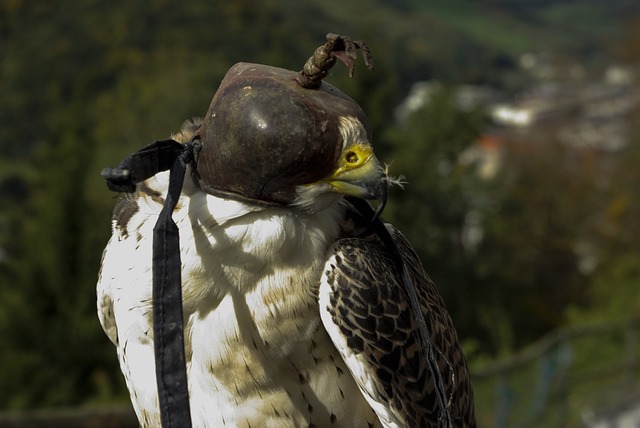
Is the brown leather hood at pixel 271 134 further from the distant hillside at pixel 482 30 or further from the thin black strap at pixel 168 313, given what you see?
the distant hillside at pixel 482 30

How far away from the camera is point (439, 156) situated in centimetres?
2741

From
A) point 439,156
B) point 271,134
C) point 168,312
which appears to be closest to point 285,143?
point 271,134

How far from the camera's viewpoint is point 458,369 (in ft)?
8.94

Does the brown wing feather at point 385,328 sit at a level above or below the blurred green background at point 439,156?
above

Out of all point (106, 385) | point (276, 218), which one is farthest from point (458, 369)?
point (106, 385)

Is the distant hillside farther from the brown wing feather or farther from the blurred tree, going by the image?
the brown wing feather

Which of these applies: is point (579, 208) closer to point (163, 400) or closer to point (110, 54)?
point (110, 54)

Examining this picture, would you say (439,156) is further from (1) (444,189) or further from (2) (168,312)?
(2) (168,312)

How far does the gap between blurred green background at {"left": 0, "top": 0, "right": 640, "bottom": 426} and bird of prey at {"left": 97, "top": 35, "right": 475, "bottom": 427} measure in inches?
41.8

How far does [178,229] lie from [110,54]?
156ft

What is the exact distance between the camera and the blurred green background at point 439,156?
15.2 metres

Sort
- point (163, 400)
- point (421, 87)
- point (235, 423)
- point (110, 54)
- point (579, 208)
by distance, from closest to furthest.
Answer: point (163, 400), point (235, 423), point (421, 87), point (579, 208), point (110, 54)

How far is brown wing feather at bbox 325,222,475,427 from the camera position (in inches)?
88.6

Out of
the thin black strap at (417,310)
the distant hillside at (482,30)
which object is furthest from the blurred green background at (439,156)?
the thin black strap at (417,310)
